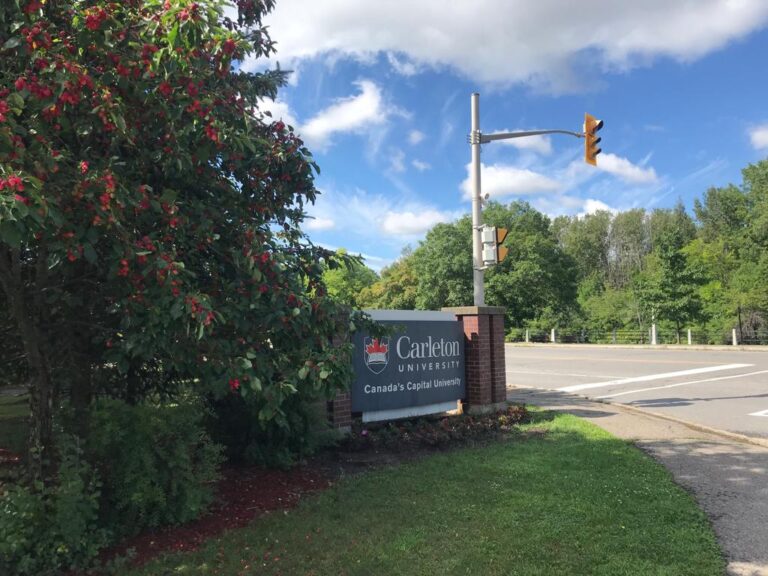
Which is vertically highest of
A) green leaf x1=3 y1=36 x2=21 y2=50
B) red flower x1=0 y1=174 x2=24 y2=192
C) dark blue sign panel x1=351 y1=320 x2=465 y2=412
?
green leaf x1=3 y1=36 x2=21 y2=50

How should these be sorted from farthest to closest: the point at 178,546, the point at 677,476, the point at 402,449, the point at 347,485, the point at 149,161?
the point at 402,449 < the point at 677,476 < the point at 347,485 < the point at 178,546 < the point at 149,161

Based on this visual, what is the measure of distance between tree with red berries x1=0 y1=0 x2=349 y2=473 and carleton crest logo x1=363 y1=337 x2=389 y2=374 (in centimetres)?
366

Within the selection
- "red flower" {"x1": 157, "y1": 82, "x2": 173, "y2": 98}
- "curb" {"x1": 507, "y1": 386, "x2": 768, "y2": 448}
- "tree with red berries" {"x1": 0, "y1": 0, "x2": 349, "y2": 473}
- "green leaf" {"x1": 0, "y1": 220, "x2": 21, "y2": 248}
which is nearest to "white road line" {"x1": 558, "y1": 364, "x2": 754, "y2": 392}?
"curb" {"x1": 507, "y1": 386, "x2": 768, "y2": 448}

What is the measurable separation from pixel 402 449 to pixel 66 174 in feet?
16.8

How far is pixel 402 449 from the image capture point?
274 inches

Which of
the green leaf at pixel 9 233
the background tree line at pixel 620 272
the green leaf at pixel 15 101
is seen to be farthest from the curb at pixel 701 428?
the background tree line at pixel 620 272

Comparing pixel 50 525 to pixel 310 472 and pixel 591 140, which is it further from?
pixel 591 140

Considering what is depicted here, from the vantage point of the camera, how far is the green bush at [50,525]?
11.5ft

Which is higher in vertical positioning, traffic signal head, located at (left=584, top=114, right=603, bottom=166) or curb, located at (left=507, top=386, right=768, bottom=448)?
traffic signal head, located at (left=584, top=114, right=603, bottom=166)

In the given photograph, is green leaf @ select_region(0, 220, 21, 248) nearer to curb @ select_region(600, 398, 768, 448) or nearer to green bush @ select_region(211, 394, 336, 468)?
green bush @ select_region(211, 394, 336, 468)

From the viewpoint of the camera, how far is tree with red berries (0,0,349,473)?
9.14 feet

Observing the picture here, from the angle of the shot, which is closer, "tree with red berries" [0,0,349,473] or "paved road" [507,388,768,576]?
"tree with red berries" [0,0,349,473]

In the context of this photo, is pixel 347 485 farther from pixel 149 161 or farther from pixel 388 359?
pixel 149 161

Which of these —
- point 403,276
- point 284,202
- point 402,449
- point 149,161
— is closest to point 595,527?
point 402,449
